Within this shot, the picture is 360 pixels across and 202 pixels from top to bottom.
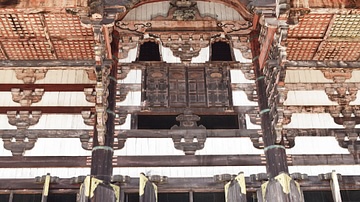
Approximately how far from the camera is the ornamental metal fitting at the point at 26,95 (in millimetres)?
9023

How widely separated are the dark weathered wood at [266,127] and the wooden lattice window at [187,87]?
0.57 meters

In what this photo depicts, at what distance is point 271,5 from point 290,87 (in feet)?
6.34

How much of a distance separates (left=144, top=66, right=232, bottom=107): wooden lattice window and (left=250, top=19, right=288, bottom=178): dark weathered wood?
0.57 metres

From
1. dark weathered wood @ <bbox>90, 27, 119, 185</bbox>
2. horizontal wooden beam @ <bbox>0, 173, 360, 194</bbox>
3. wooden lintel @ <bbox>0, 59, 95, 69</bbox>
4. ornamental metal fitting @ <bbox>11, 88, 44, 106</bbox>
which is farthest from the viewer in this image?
ornamental metal fitting @ <bbox>11, 88, 44, 106</bbox>

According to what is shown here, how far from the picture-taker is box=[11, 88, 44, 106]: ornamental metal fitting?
9023 mm

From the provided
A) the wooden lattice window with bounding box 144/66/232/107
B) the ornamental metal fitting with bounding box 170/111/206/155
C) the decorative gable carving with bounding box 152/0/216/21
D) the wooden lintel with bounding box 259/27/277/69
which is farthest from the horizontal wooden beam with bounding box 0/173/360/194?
the decorative gable carving with bounding box 152/0/216/21

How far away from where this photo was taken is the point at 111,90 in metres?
Answer: 8.98

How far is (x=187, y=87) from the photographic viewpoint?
30.2 ft

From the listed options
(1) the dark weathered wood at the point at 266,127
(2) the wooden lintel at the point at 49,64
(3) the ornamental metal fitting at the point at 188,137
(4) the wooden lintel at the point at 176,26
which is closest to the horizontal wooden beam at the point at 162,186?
(1) the dark weathered wood at the point at 266,127

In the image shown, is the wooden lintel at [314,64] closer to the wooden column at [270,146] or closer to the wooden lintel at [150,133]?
the wooden column at [270,146]

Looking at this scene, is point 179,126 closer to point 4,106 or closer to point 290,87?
point 290,87

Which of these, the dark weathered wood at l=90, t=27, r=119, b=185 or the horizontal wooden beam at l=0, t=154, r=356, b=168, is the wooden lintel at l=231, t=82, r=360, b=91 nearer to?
the horizontal wooden beam at l=0, t=154, r=356, b=168

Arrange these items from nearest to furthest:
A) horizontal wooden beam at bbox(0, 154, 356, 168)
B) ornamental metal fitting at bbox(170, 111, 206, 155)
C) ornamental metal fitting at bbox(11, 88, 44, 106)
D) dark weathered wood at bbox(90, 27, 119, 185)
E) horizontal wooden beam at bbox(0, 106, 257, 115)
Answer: dark weathered wood at bbox(90, 27, 119, 185), horizontal wooden beam at bbox(0, 154, 356, 168), ornamental metal fitting at bbox(170, 111, 206, 155), horizontal wooden beam at bbox(0, 106, 257, 115), ornamental metal fitting at bbox(11, 88, 44, 106)

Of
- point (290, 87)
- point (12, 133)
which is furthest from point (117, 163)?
point (290, 87)
